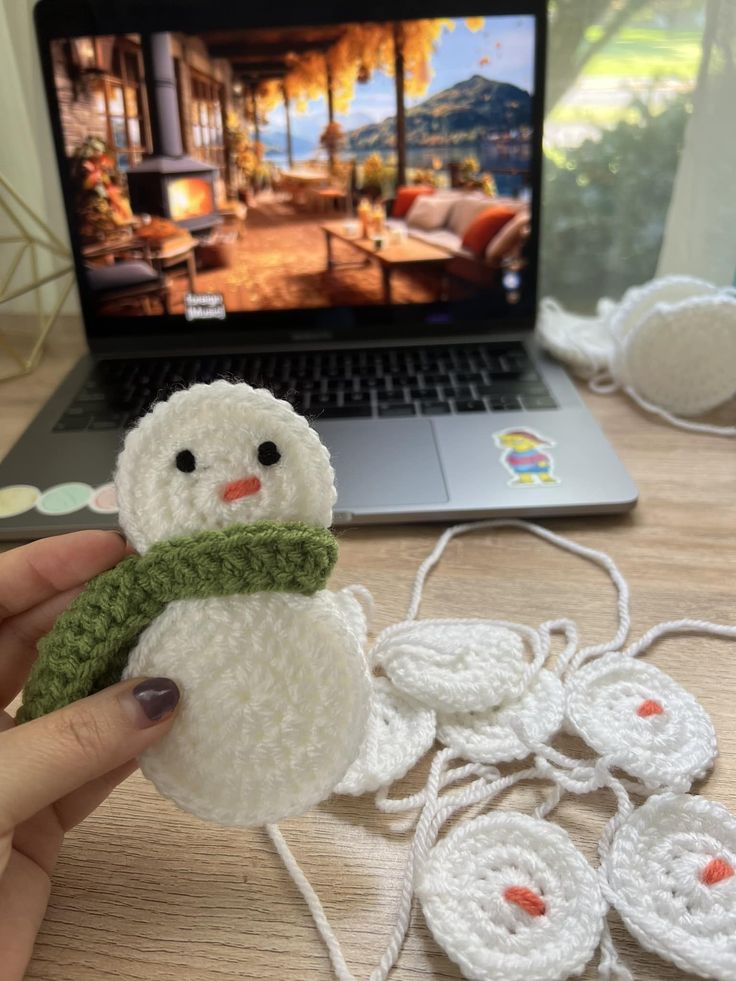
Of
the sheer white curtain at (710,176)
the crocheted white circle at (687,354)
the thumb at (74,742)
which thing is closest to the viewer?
the thumb at (74,742)

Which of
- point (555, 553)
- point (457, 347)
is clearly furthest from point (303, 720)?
point (457, 347)

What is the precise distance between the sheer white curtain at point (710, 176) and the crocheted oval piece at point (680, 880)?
653 mm

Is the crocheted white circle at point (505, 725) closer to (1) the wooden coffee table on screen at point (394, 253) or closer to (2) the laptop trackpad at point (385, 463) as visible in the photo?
(2) the laptop trackpad at point (385, 463)

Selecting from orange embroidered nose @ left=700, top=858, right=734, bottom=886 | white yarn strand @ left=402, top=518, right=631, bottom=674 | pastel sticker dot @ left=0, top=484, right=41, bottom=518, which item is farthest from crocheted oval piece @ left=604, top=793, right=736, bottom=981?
pastel sticker dot @ left=0, top=484, right=41, bottom=518

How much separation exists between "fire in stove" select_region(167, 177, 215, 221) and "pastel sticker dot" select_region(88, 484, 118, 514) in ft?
1.05

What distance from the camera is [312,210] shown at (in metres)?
0.78

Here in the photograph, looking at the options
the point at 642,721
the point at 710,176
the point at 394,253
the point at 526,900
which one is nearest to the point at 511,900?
the point at 526,900

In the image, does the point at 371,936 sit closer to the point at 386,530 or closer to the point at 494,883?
the point at 494,883

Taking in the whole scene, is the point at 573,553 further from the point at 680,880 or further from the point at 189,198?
the point at 189,198

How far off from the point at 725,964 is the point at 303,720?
19cm

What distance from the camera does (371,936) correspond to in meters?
0.32

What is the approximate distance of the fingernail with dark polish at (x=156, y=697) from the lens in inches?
11.7

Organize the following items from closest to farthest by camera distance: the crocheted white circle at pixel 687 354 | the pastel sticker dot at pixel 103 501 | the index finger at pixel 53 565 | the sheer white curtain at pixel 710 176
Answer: the index finger at pixel 53 565 < the pastel sticker dot at pixel 103 501 < the crocheted white circle at pixel 687 354 < the sheer white curtain at pixel 710 176

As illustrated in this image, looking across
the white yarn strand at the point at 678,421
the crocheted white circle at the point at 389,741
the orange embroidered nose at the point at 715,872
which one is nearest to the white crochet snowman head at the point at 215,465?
the crocheted white circle at the point at 389,741
